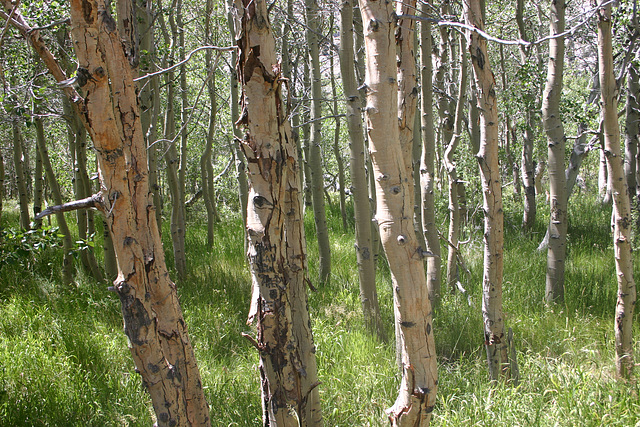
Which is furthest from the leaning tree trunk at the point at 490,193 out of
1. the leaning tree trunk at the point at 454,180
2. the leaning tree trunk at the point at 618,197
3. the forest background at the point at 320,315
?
the leaning tree trunk at the point at 454,180

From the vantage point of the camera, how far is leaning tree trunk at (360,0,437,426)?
194cm

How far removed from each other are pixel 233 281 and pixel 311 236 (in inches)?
117

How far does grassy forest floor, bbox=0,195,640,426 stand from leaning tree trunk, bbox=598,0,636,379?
29 centimetres

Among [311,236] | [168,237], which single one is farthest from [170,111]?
[311,236]

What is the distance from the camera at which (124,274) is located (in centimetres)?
229

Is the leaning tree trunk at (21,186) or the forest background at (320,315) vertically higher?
the leaning tree trunk at (21,186)

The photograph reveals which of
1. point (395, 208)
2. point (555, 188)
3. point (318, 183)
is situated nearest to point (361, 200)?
point (318, 183)

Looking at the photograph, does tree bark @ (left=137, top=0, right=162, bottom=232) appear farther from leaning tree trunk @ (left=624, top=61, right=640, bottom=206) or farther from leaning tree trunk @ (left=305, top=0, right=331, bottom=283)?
leaning tree trunk @ (left=624, top=61, right=640, bottom=206)

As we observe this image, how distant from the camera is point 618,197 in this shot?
3.27m

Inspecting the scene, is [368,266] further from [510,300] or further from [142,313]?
[142,313]

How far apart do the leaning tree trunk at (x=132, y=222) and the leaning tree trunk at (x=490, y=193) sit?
2.06 meters

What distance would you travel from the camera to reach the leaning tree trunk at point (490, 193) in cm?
288

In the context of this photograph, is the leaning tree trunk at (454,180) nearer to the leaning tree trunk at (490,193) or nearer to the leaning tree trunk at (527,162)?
the leaning tree trunk at (490,193)

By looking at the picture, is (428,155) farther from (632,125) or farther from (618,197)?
(632,125)
